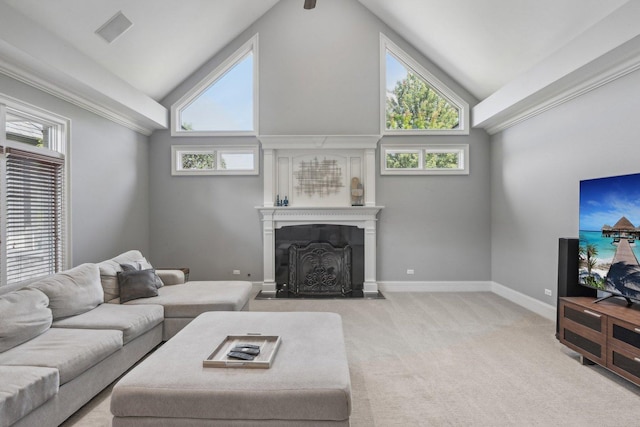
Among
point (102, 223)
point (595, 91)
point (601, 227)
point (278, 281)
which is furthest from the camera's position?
point (278, 281)

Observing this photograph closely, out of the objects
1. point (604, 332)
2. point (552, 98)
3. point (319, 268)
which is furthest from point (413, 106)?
point (604, 332)

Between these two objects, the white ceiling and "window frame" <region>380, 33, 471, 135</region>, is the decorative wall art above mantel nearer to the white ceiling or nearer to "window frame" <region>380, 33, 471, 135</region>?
"window frame" <region>380, 33, 471, 135</region>

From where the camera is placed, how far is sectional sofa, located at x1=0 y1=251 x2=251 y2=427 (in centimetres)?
194

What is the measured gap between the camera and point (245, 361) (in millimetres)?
2010

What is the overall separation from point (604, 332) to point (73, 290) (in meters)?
4.51

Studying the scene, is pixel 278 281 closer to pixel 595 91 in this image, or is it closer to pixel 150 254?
pixel 150 254

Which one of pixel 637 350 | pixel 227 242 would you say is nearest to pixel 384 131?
pixel 227 242

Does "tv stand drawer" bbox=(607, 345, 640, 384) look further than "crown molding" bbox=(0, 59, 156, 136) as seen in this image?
No

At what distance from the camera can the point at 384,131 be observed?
585 centimetres

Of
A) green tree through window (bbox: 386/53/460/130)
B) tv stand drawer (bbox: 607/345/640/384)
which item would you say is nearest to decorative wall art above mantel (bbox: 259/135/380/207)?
green tree through window (bbox: 386/53/460/130)

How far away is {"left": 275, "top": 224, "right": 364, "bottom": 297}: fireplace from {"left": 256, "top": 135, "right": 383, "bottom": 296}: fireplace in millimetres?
17

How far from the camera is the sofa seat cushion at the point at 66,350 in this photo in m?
2.10

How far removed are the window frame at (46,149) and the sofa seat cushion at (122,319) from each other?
3.07ft

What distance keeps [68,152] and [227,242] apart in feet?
8.54
